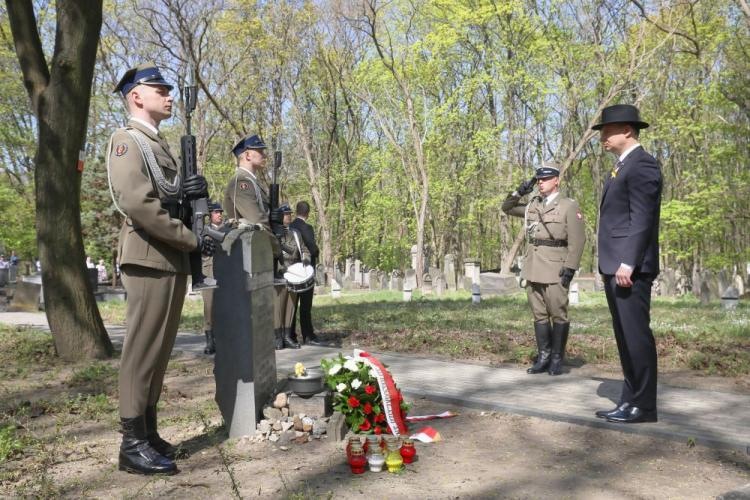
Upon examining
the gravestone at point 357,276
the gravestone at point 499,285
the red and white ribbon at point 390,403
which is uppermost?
the gravestone at point 357,276

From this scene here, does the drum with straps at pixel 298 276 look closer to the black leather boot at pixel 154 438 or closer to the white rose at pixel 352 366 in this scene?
the white rose at pixel 352 366

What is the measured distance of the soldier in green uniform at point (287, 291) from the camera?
9.07 metres

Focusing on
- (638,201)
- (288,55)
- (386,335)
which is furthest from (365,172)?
(638,201)

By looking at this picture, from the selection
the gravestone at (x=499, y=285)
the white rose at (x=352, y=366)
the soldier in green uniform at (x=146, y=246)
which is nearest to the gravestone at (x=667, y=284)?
the gravestone at (x=499, y=285)

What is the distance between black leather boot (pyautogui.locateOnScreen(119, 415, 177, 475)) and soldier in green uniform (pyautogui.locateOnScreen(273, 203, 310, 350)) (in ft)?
14.7

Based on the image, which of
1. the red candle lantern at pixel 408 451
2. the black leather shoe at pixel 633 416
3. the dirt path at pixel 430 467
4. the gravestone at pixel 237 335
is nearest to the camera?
the dirt path at pixel 430 467

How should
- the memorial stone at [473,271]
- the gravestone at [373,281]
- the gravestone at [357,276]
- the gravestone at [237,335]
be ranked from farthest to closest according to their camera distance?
the gravestone at [357,276] < the gravestone at [373,281] < the memorial stone at [473,271] < the gravestone at [237,335]

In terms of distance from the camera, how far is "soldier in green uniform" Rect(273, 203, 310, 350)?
29.8ft

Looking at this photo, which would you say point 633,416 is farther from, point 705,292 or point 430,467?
point 705,292

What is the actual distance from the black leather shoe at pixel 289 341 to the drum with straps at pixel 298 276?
74 centimetres

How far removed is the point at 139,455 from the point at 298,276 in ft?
14.9

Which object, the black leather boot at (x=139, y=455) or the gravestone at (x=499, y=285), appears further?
the gravestone at (x=499, y=285)

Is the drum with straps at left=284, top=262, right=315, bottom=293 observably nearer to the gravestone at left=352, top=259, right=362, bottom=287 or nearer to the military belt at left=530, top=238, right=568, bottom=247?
the military belt at left=530, top=238, right=568, bottom=247

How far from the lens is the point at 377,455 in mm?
4344
